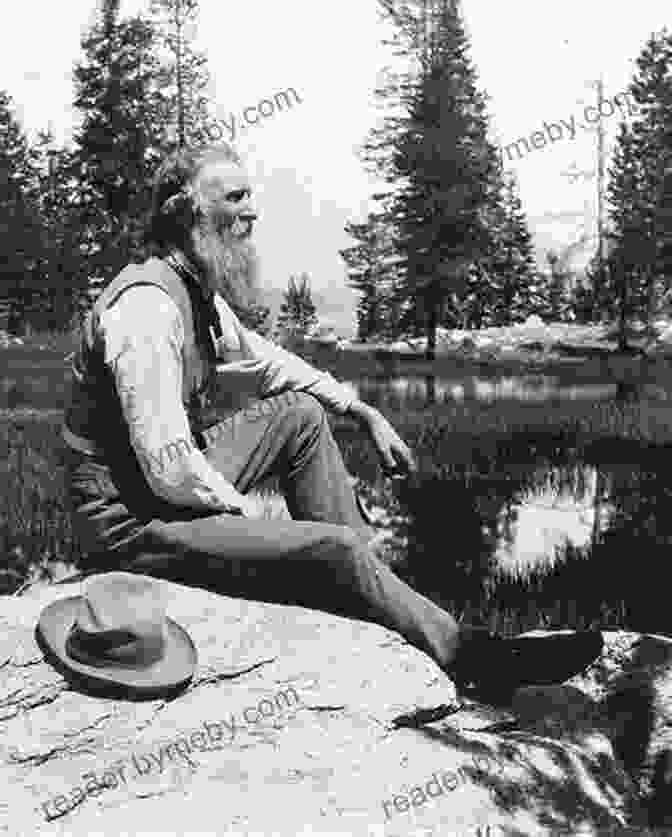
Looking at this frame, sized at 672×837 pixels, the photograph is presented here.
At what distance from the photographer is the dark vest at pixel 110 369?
154 inches

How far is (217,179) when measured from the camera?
3.97 metres

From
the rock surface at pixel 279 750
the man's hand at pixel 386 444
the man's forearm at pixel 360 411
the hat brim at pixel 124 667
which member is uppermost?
the man's forearm at pixel 360 411

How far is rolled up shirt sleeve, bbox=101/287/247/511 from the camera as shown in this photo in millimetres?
3686

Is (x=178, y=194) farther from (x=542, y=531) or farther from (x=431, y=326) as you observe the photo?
(x=431, y=326)

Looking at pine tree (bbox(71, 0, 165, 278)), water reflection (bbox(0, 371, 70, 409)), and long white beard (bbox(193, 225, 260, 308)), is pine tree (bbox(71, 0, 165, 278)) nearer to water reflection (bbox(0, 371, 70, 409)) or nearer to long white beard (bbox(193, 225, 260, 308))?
water reflection (bbox(0, 371, 70, 409))

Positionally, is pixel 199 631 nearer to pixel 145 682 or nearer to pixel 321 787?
pixel 145 682

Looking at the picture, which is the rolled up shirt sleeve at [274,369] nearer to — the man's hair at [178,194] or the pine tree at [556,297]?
the man's hair at [178,194]

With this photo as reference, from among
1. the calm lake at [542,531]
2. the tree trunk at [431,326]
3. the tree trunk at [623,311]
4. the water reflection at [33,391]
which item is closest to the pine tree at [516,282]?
the tree trunk at [623,311]

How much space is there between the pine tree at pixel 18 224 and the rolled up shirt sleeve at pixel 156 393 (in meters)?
41.4

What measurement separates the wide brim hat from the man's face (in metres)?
1.18

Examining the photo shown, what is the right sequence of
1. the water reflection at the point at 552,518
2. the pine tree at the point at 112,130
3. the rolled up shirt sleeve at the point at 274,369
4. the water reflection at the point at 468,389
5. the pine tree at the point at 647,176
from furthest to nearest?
the pine tree at the point at 647,176, the pine tree at the point at 112,130, the water reflection at the point at 468,389, the water reflection at the point at 552,518, the rolled up shirt sleeve at the point at 274,369

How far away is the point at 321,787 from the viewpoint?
3.58 meters

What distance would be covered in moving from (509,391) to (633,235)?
706 inches

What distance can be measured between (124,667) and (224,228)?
1626 millimetres
